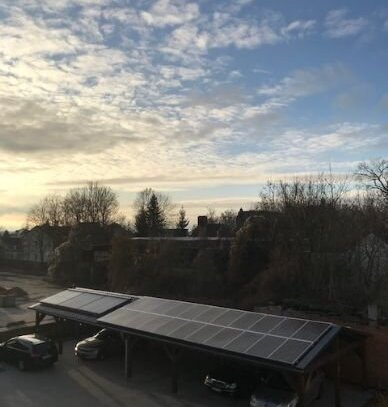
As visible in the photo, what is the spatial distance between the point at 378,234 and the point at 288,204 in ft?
21.5

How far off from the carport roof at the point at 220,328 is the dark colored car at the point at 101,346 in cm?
129

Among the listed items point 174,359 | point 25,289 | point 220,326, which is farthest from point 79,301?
point 25,289

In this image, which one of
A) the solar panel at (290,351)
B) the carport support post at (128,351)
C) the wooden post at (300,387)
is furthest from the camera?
the carport support post at (128,351)

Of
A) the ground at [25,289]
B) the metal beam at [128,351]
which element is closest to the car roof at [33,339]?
the metal beam at [128,351]

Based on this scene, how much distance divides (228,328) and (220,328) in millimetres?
329

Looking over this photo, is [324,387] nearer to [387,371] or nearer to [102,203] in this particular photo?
[387,371]

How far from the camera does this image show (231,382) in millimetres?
18344

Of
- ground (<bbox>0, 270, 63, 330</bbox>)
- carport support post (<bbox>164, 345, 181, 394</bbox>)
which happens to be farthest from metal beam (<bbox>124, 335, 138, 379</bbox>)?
ground (<bbox>0, 270, 63, 330</bbox>)

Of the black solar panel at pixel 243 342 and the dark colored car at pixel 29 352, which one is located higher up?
the black solar panel at pixel 243 342

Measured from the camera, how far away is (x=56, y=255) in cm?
5672

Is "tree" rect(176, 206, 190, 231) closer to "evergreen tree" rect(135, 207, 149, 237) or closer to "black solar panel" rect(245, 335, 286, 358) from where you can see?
"evergreen tree" rect(135, 207, 149, 237)

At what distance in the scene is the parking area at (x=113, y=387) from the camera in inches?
713

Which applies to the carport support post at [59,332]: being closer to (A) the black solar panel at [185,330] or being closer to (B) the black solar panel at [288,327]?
(A) the black solar panel at [185,330]

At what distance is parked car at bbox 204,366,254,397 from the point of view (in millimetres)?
18234
